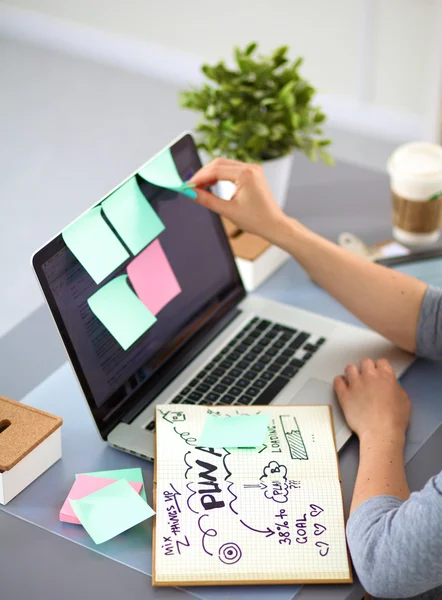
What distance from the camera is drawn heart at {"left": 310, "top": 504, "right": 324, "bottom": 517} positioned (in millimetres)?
1092

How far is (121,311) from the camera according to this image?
1.25m

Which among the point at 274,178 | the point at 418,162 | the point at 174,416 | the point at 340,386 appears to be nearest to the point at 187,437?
the point at 174,416

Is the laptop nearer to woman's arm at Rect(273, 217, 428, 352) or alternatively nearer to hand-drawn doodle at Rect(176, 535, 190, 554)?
woman's arm at Rect(273, 217, 428, 352)

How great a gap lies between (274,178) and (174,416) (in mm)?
593

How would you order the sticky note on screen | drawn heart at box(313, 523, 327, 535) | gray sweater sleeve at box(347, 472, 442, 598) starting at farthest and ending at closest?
1. the sticky note on screen
2. drawn heart at box(313, 523, 327, 535)
3. gray sweater sleeve at box(347, 472, 442, 598)

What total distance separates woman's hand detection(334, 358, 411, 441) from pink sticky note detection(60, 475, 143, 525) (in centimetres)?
31

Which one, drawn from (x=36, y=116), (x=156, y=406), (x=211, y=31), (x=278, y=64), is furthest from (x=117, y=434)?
(x=211, y=31)

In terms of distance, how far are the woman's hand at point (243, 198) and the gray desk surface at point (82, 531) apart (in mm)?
316

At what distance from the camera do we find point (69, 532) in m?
1.11

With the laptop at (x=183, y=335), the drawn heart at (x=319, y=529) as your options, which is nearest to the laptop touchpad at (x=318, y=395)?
the laptop at (x=183, y=335)

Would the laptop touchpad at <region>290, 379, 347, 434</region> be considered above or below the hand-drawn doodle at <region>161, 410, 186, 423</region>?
below


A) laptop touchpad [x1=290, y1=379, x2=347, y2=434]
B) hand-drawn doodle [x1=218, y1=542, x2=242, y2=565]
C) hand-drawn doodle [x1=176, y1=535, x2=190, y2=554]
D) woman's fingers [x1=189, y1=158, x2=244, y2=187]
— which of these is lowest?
laptop touchpad [x1=290, y1=379, x2=347, y2=434]

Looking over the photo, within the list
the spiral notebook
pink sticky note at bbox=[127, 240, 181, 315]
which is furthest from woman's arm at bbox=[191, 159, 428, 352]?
the spiral notebook

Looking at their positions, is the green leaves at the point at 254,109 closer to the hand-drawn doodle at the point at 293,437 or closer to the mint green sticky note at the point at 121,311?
the mint green sticky note at the point at 121,311
